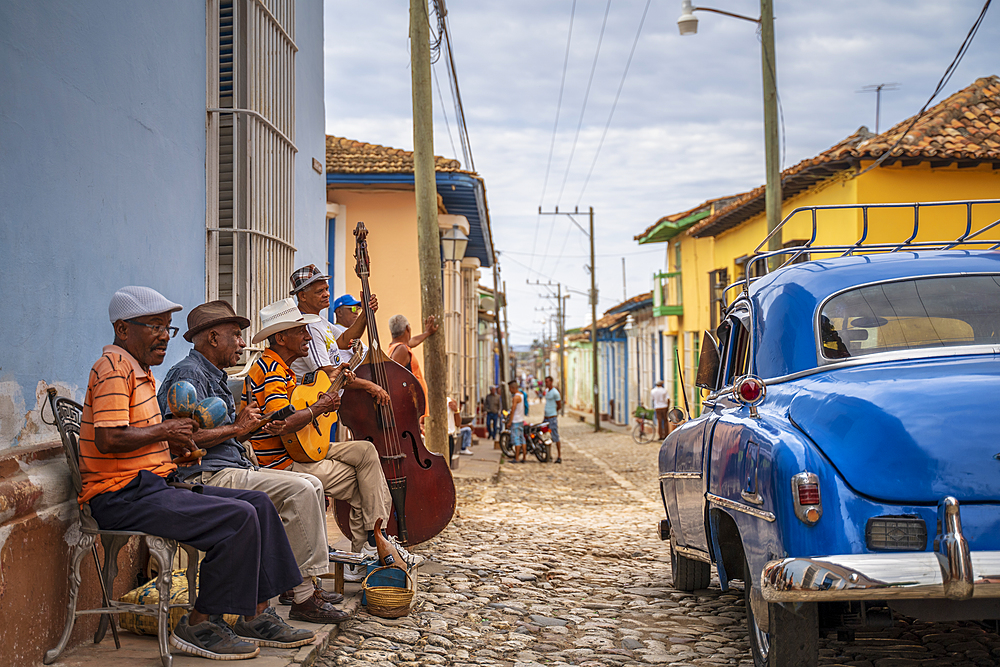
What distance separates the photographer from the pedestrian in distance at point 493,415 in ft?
80.3

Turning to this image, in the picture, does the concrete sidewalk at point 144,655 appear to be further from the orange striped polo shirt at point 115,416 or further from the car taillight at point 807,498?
the car taillight at point 807,498

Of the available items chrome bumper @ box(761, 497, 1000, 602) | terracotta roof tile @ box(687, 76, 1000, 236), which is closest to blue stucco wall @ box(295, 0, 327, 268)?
chrome bumper @ box(761, 497, 1000, 602)

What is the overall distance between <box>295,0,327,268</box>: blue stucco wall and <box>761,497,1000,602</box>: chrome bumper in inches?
231

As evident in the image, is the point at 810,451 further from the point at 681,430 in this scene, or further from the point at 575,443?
the point at 575,443

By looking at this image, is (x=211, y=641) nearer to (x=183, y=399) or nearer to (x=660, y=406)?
(x=183, y=399)

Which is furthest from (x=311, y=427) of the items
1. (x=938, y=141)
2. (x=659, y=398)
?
(x=659, y=398)

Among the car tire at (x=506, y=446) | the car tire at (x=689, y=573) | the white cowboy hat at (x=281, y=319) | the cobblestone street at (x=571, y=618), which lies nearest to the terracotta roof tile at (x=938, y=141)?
the car tire at (x=506, y=446)

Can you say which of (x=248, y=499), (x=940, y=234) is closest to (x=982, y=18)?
(x=940, y=234)

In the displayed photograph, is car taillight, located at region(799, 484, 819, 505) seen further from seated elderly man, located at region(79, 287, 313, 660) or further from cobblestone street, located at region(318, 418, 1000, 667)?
seated elderly man, located at region(79, 287, 313, 660)

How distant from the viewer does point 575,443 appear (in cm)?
2648

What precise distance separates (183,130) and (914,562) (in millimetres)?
4691

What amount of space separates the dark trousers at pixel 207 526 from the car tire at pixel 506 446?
15754 millimetres

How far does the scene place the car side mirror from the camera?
5.18m

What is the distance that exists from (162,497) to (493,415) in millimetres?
21053
